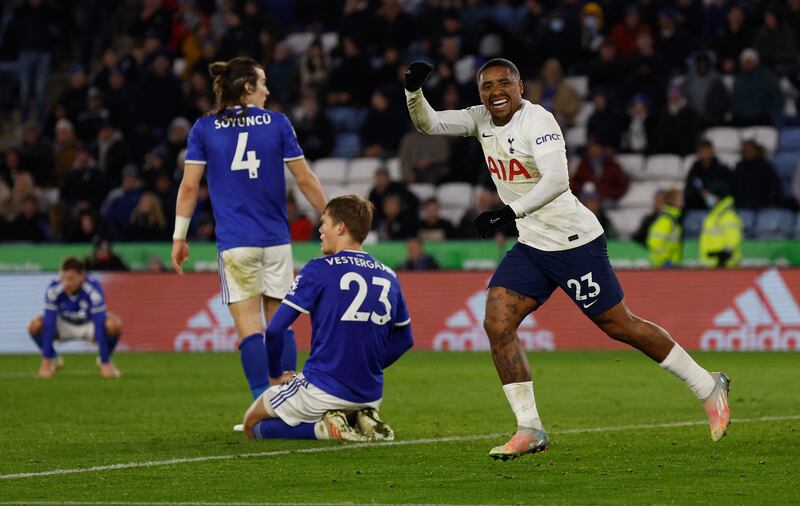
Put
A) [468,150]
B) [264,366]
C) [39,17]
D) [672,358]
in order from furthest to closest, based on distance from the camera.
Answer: [39,17], [468,150], [264,366], [672,358]

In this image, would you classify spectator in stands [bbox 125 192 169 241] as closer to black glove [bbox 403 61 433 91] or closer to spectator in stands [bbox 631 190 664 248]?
spectator in stands [bbox 631 190 664 248]

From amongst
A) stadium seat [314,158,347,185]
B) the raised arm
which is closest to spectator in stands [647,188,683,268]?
stadium seat [314,158,347,185]

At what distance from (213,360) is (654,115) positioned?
820 centimetres

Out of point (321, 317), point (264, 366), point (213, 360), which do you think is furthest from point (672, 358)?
point (213, 360)

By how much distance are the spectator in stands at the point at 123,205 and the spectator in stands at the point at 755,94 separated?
29.7 feet

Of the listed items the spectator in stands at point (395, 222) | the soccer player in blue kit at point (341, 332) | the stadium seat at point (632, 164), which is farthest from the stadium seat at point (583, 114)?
the soccer player in blue kit at point (341, 332)

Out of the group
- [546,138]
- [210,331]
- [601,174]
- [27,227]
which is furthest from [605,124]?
[546,138]

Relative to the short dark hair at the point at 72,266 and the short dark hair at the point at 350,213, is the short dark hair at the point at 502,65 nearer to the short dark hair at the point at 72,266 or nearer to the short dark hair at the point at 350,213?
the short dark hair at the point at 350,213

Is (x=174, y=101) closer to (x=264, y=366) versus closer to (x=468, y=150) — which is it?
(x=468, y=150)

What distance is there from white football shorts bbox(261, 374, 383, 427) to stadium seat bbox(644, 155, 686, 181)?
45.8 ft

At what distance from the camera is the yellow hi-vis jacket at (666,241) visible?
20031 mm

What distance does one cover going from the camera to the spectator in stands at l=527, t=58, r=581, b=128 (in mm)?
23203

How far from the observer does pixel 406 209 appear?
21.7 meters

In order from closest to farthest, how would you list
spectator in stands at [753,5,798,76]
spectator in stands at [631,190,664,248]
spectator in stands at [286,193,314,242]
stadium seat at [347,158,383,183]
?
1. spectator in stands at [631,190,664,248]
2. spectator in stands at [286,193,314,242]
3. spectator in stands at [753,5,798,76]
4. stadium seat at [347,158,383,183]
